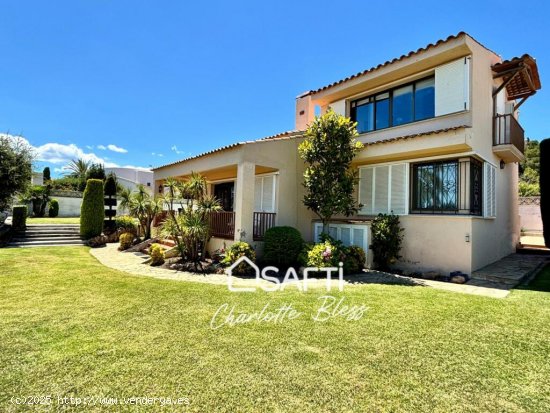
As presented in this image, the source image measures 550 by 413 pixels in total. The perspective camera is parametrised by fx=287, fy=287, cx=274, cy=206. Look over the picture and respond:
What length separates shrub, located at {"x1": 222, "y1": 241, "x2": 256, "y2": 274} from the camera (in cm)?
1118

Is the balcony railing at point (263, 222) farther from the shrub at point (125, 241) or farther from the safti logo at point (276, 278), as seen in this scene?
the shrub at point (125, 241)

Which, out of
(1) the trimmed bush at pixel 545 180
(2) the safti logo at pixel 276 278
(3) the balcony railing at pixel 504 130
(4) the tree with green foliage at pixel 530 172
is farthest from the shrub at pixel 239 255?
(4) the tree with green foliage at pixel 530 172

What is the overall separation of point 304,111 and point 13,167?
18.3m

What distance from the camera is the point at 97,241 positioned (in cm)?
1895

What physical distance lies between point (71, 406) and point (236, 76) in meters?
17.9

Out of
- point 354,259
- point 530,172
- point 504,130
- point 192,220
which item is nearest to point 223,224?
point 192,220

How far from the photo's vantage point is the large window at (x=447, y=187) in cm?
1109

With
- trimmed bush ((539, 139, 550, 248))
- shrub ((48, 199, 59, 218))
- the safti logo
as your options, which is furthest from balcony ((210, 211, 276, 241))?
shrub ((48, 199, 59, 218))

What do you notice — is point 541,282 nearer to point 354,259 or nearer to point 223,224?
point 354,259

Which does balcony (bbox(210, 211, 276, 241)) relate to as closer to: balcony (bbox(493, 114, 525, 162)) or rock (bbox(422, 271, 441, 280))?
rock (bbox(422, 271, 441, 280))

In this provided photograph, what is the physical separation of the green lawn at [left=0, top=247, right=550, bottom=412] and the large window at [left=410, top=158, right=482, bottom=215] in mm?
4501

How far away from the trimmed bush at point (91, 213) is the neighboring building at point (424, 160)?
9.59 meters

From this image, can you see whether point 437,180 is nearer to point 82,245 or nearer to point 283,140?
point 283,140

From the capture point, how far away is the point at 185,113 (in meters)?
23.5
